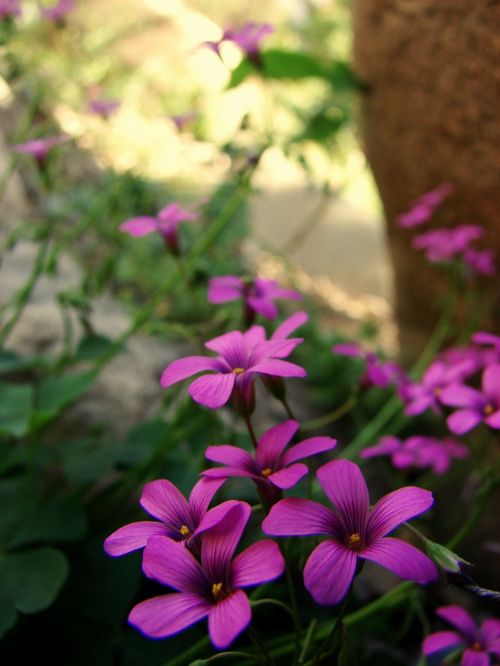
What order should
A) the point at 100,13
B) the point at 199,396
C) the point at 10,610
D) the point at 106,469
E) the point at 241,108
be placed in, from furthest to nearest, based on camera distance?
the point at 100,13 < the point at 241,108 < the point at 106,469 < the point at 10,610 < the point at 199,396

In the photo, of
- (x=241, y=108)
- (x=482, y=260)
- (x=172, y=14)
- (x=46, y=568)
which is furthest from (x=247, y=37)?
(x=172, y=14)

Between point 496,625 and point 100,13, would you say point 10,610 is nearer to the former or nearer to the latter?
point 496,625

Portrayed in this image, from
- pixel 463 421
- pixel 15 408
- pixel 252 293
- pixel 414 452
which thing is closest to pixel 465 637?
pixel 463 421

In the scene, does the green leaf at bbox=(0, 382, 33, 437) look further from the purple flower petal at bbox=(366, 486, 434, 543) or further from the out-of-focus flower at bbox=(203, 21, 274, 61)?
the out-of-focus flower at bbox=(203, 21, 274, 61)

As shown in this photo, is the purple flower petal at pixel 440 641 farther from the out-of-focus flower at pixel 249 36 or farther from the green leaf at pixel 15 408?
the out-of-focus flower at pixel 249 36

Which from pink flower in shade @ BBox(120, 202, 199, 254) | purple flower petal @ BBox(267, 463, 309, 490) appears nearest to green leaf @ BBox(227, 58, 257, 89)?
pink flower in shade @ BBox(120, 202, 199, 254)
